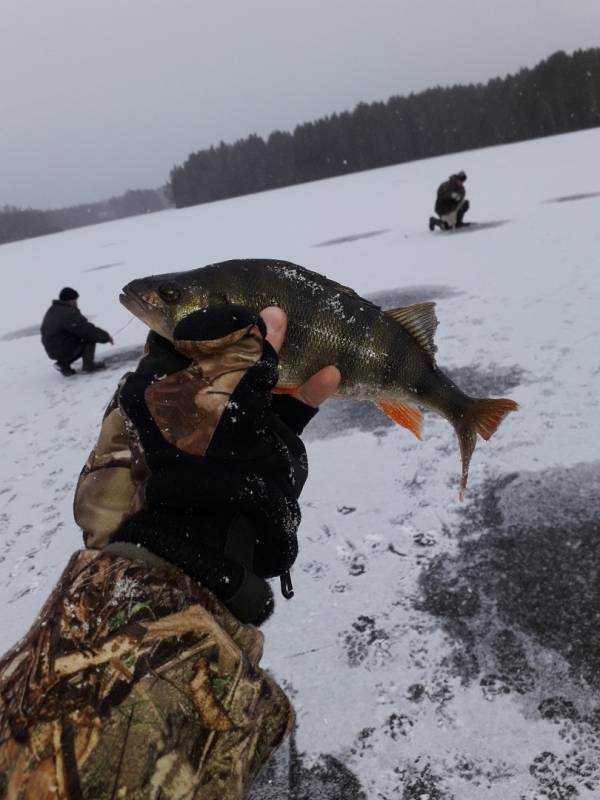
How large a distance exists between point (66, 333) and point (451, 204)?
927cm

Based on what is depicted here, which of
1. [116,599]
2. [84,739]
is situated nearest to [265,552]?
[116,599]

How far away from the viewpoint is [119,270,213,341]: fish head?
7.70 ft

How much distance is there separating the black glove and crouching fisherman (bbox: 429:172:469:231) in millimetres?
12758

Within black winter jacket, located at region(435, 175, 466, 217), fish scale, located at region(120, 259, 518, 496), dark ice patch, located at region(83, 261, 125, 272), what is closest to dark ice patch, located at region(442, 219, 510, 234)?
black winter jacket, located at region(435, 175, 466, 217)

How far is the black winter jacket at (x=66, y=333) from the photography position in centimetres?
762

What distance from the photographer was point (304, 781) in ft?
7.09

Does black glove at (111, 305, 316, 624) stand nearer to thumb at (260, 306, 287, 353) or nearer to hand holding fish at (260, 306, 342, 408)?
thumb at (260, 306, 287, 353)

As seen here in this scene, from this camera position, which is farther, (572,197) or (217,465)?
(572,197)

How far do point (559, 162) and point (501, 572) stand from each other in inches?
935

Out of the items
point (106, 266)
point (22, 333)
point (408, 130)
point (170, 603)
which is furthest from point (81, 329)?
point (408, 130)

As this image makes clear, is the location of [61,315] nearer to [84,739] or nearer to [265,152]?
[84,739]

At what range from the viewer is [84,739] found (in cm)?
96

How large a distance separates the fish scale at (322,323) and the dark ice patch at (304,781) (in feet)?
4.62

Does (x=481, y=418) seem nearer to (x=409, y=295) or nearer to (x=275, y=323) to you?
(x=275, y=323)
